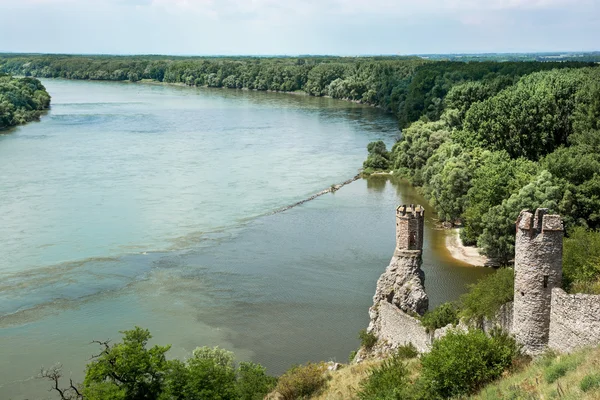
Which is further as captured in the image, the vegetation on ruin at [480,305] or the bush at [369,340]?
the bush at [369,340]

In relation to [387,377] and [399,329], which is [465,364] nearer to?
[387,377]

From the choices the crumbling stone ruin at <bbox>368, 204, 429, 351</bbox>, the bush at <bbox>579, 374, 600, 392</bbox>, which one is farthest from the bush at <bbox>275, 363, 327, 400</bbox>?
the bush at <bbox>579, 374, 600, 392</bbox>

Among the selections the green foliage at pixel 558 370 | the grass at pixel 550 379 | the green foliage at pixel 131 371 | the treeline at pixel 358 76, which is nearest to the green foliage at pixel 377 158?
the treeline at pixel 358 76

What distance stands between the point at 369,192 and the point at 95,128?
44.4m

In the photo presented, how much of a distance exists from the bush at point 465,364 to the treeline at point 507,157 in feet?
15.3

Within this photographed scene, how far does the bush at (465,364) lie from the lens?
17.5 metres

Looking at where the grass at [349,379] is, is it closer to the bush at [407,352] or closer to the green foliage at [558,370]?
the bush at [407,352]

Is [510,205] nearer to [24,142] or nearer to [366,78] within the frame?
[24,142]

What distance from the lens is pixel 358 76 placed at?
13475 cm

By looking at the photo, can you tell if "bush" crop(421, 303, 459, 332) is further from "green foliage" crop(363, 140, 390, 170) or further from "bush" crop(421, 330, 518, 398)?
"green foliage" crop(363, 140, 390, 170)

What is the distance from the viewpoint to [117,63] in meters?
199

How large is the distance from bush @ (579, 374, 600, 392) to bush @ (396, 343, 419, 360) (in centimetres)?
752

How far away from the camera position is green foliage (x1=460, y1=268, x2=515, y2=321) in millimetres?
20453

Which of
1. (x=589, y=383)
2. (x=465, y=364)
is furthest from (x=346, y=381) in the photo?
(x=589, y=383)
